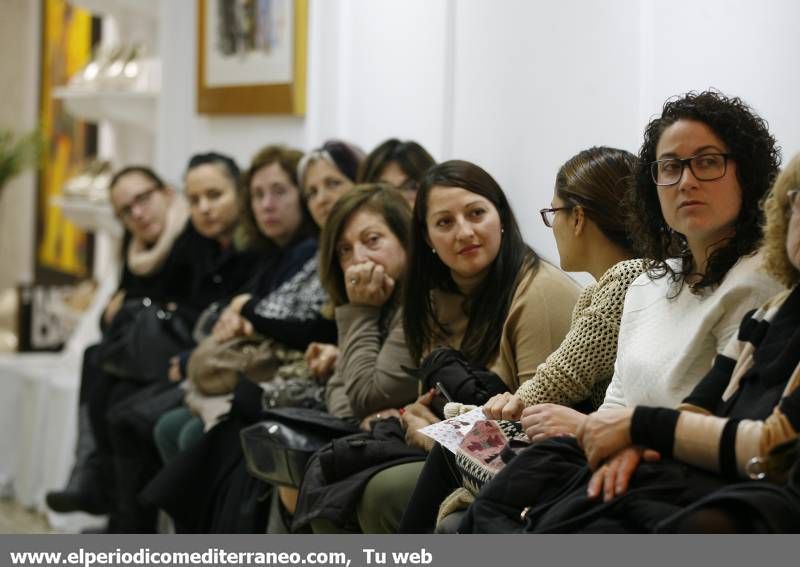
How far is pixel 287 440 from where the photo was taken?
147 inches

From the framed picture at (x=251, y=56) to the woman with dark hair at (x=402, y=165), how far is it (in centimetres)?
140

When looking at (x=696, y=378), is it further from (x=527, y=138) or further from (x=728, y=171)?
(x=527, y=138)

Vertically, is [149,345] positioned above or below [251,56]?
below

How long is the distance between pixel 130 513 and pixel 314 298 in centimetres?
130

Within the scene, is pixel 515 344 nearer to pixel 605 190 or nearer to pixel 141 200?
pixel 605 190

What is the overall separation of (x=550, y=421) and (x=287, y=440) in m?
1.15

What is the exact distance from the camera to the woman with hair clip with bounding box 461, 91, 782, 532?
2.61 metres

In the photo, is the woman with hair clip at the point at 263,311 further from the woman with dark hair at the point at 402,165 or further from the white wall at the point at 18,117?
the white wall at the point at 18,117

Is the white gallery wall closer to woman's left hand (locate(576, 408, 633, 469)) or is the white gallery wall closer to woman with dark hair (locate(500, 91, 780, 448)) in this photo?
woman with dark hair (locate(500, 91, 780, 448))

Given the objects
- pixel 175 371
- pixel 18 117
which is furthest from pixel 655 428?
pixel 18 117

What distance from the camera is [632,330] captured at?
2.87 m

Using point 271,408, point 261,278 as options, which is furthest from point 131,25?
point 271,408

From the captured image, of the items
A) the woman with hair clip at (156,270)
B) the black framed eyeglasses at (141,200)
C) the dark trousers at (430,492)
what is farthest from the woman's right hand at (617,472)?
the black framed eyeglasses at (141,200)
